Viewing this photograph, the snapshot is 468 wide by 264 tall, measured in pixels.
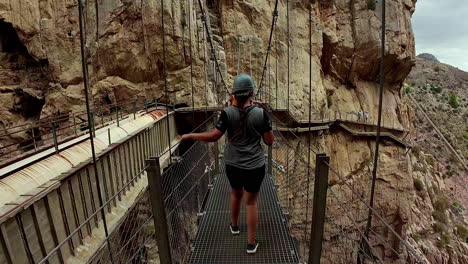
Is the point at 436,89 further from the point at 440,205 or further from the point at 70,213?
the point at 70,213

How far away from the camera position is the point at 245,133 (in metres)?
1.47

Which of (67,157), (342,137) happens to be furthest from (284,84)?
(67,157)

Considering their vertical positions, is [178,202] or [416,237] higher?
[178,202]

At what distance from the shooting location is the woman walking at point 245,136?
1.41 m

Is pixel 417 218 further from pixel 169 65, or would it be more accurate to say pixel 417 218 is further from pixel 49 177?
pixel 49 177

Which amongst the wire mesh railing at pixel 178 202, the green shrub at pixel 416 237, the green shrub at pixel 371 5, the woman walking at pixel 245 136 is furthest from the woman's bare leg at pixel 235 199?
the green shrub at pixel 371 5

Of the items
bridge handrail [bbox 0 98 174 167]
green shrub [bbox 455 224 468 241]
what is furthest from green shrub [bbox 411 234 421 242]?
bridge handrail [bbox 0 98 174 167]

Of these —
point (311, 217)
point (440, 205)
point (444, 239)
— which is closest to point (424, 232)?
point (444, 239)

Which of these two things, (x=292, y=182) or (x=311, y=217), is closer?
(x=292, y=182)

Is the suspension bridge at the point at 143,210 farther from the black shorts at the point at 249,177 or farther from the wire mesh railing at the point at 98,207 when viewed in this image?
the black shorts at the point at 249,177

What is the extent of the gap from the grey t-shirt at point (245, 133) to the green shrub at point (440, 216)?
1513cm

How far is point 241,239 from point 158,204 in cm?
83

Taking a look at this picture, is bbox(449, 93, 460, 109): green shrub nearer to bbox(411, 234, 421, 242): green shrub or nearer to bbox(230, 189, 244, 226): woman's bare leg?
bbox(411, 234, 421, 242): green shrub

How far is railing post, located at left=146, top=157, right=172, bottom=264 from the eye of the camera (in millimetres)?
1218
